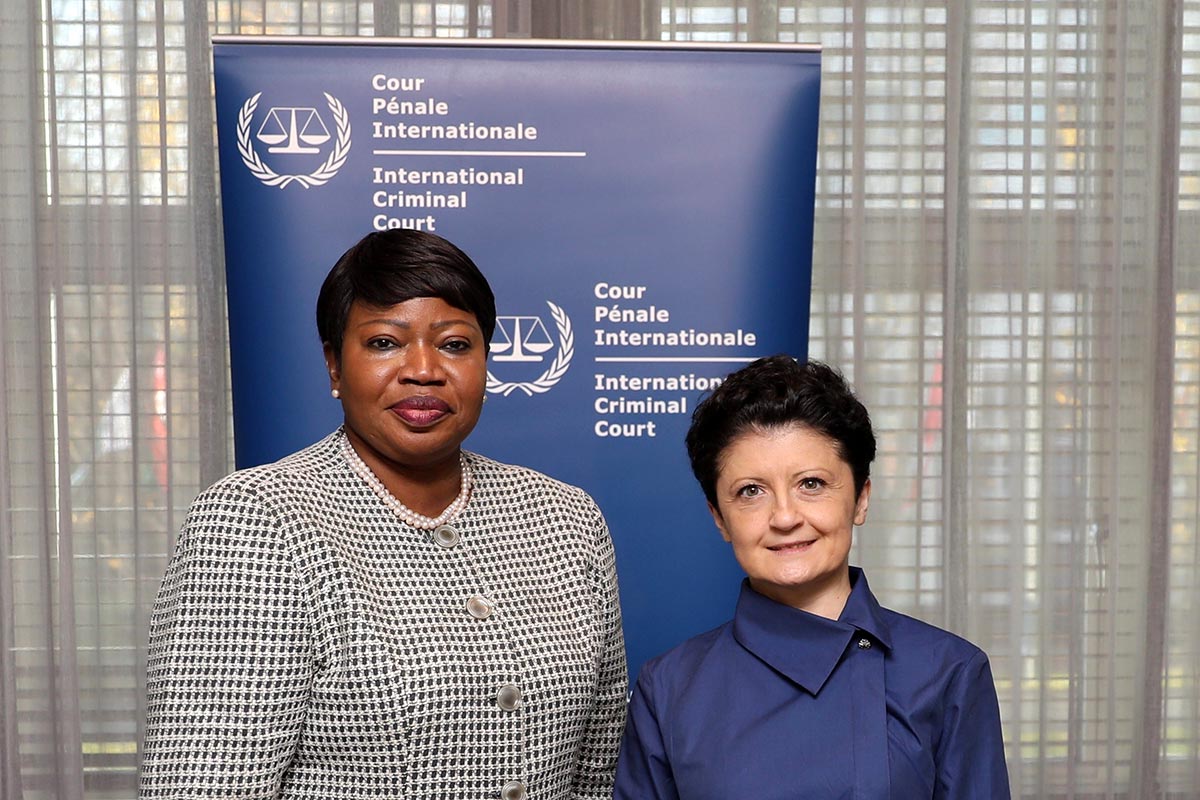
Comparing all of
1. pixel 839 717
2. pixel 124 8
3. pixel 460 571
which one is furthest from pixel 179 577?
pixel 124 8

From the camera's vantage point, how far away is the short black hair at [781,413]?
1.62 m

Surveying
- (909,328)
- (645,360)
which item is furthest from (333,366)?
(909,328)

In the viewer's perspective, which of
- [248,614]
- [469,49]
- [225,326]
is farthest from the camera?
[225,326]

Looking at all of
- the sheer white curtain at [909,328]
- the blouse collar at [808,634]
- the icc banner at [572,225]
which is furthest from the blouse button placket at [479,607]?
the sheer white curtain at [909,328]

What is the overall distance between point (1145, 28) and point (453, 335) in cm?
280

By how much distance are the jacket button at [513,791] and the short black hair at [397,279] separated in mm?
588

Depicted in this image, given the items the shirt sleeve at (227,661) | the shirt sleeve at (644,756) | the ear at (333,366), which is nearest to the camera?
the shirt sleeve at (227,661)

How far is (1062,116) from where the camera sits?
147 inches

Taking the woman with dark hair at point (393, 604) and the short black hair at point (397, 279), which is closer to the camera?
the woman with dark hair at point (393, 604)

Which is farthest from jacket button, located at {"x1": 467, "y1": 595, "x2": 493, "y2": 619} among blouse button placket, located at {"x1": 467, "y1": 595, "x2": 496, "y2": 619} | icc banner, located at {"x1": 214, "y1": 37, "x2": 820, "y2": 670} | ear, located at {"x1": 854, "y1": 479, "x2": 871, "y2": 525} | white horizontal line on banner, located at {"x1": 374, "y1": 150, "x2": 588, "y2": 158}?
white horizontal line on banner, located at {"x1": 374, "y1": 150, "x2": 588, "y2": 158}

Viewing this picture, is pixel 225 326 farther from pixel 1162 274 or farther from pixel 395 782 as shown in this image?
pixel 1162 274

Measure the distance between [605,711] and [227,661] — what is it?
1.89 feet

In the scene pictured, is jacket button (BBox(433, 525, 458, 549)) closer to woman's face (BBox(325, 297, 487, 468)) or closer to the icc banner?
woman's face (BBox(325, 297, 487, 468))

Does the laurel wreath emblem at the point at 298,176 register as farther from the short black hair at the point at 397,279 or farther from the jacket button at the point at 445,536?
the jacket button at the point at 445,536
